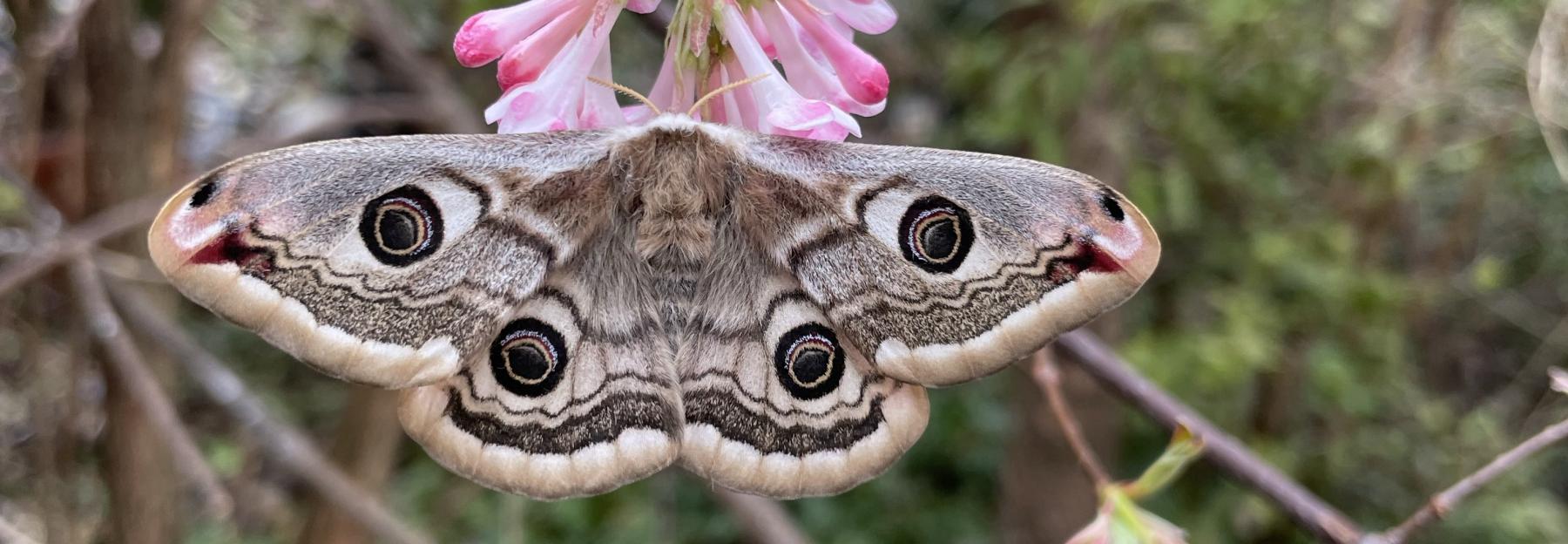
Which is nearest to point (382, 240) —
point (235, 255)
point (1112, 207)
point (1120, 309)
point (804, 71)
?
point (235, 255)

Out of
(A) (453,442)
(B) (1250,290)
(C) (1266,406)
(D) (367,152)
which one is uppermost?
(D) (367,152)

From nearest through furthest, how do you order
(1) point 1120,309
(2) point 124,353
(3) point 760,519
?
(2) point 124,353 < (3) point 760,519 < (1) point 1120,309

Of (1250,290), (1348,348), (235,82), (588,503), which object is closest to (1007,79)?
(1250,290)

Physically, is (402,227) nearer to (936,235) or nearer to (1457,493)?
(936,235)

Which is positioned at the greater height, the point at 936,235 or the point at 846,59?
the point at 846,59

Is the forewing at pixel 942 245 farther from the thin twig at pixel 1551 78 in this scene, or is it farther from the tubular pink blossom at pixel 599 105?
the thin twig at pixel 1551 78

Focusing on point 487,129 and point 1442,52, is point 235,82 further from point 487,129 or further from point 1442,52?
point 1442,52

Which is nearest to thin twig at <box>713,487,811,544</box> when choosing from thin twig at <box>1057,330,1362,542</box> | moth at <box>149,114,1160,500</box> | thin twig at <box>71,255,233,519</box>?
thin twig at <box>1057,330,1362,542</box>
